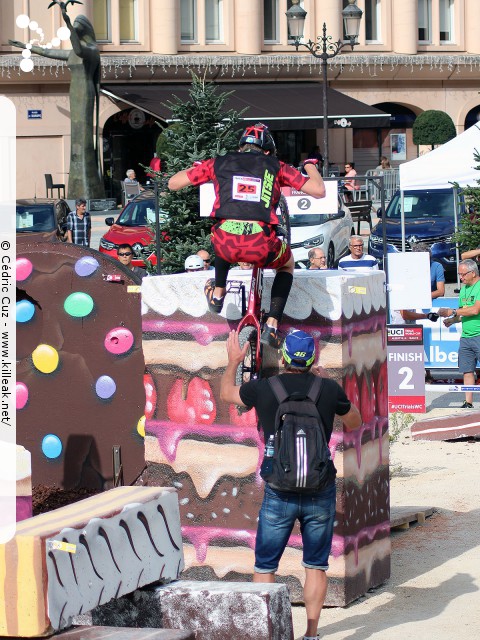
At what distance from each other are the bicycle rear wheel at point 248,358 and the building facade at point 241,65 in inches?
Answer: 1412

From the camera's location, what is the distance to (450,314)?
53.1ft

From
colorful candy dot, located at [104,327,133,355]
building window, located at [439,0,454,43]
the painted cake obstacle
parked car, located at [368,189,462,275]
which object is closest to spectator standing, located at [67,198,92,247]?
parked car, located at [368,189,462,275]

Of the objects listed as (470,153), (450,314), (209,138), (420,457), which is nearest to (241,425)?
(420,457)

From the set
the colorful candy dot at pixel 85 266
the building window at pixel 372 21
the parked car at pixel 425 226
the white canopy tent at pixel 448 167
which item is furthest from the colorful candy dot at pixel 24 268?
the building window at pixel 372 21

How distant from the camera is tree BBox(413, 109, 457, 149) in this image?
1812 inches

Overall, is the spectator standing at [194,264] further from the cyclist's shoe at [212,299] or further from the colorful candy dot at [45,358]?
the cyclist's shoe at [212,299]

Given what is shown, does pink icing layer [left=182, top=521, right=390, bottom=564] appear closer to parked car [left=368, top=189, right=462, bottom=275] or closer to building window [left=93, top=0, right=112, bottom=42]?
parked car [left=368, top=189, right=462, bottom=275]

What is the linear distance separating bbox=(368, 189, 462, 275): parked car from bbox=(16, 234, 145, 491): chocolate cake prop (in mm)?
16021

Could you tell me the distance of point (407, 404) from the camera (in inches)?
615

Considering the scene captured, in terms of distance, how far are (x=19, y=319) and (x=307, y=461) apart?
3.55 metres

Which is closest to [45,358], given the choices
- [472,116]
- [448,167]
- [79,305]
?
[79,305]

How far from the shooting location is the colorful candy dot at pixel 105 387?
32.6 feet

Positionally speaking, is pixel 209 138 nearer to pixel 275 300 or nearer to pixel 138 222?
pixel 138 222

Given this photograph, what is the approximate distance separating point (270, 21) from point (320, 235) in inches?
979
